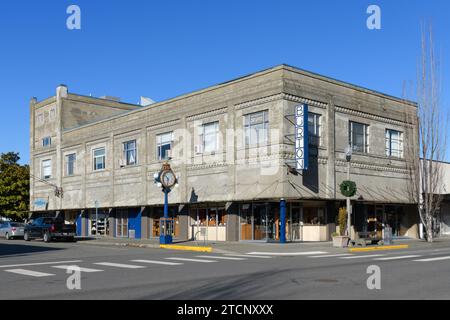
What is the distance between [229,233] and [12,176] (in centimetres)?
3453

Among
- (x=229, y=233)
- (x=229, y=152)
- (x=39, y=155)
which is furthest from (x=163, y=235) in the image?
(x=39, y=155)

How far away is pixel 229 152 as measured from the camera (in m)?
33.6

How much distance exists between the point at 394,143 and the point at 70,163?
27813mm

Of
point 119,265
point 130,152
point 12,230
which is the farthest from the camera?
point 130,152

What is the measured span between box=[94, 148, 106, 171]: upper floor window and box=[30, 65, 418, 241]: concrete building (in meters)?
0.09

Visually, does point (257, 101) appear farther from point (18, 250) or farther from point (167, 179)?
point (18, 250)

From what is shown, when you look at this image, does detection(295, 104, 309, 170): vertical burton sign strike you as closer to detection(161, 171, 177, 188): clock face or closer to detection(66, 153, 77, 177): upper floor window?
detection(161, 171, 177, 188): clock face

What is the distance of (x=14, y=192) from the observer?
59469 millimetres

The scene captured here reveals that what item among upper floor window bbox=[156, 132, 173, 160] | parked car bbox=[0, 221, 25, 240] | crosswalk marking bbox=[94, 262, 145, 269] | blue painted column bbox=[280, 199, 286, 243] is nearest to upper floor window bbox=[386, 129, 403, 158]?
blue painted column bbox=[280, 199, 286, 243]

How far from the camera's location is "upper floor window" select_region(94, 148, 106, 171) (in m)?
45.3

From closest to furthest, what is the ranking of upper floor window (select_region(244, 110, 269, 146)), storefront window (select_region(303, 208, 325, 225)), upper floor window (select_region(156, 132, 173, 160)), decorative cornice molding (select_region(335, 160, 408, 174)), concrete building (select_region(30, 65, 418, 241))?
concrete building (select_region(30, 65, 418, 241)), upper floor window (select_region(244, 110, 269, 146)), storefront window (select_region(303, 208, 325, 225)), decorative cornice molding (select_region(335, 160, 408, 174)), upper floor window (select_region(156, 132, 173, 160))
